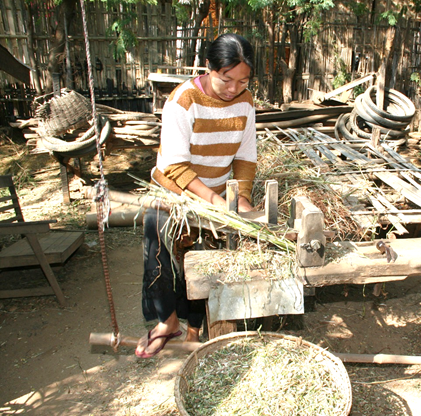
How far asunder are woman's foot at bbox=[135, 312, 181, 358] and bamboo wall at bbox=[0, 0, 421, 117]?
626 centimetres

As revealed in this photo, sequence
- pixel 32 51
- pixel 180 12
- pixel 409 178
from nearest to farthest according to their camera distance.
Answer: pixel 409 178 < pixel 32 51 < pixel 180 12

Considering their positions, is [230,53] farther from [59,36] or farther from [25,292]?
[59,36]

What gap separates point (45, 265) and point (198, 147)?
238 centimetres

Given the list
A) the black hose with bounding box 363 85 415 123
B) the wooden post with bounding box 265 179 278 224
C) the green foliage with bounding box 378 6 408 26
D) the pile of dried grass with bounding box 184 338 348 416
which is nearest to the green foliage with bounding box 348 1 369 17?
the green foliage with bounding box 378 6 408 26

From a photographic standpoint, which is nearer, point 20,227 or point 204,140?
point 204,140

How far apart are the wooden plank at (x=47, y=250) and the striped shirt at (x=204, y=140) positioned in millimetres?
2236

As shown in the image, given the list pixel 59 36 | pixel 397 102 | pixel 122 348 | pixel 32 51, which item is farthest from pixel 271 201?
pixel 32 51

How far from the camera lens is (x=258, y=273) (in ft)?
6.31

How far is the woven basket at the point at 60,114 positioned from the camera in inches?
223

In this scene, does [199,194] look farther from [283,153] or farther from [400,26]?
[400,26]

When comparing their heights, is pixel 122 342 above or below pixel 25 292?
above

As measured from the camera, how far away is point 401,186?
3.59m

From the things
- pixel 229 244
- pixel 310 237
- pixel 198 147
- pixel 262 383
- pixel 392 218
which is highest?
pixel 198 147

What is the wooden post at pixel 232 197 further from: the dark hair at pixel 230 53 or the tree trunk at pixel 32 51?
the tree trunk at pixel 32 51
